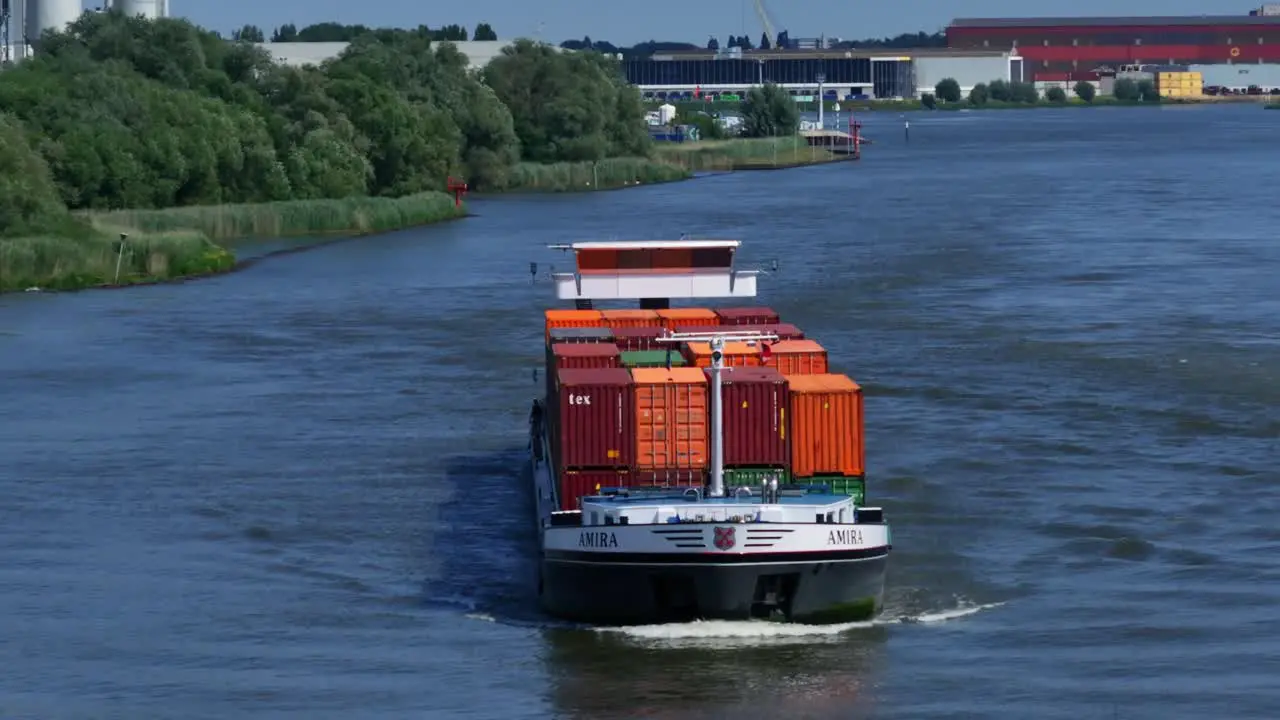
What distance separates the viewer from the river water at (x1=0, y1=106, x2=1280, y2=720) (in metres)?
24.6

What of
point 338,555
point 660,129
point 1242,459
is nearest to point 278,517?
point 338,555

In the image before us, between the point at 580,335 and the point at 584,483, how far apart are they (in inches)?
233

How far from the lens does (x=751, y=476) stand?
27.2 meters

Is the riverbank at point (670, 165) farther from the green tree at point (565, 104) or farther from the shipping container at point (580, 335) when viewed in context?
the shipping container at point (580, 335)

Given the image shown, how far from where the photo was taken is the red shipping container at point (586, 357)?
29875 millimetres

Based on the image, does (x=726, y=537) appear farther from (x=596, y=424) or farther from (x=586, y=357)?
(x=586, y=357)

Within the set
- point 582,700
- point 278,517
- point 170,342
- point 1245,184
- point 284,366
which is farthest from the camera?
point 1245,184

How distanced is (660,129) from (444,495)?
5190 inches

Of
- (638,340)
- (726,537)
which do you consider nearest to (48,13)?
(638,340)

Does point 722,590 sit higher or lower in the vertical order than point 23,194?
lower

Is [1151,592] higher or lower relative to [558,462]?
lower

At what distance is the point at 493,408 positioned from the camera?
43000 mm

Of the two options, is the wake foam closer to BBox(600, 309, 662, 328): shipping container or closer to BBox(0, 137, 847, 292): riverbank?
BBox(600, 309, 662, 328): shipping container

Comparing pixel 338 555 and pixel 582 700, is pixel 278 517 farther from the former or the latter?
pixel 582 700
